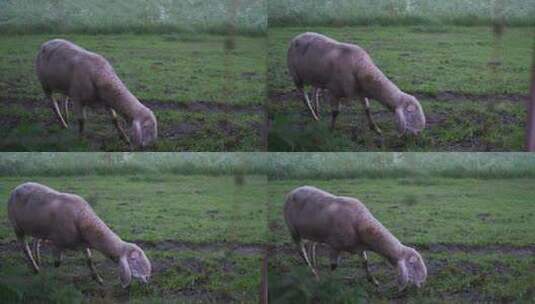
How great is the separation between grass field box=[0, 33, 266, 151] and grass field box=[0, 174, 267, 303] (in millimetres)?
249

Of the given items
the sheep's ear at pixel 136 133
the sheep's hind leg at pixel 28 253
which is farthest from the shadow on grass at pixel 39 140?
the sheep's hind leg at pixel 28 253

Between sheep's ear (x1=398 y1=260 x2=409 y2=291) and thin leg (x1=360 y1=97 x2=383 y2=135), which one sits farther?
thin leg (x1=360 y1=97 x2=383 y2=135)

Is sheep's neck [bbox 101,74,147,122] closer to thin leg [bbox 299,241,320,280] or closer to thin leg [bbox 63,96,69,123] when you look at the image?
thin leg [bbox 63,96,69,123]

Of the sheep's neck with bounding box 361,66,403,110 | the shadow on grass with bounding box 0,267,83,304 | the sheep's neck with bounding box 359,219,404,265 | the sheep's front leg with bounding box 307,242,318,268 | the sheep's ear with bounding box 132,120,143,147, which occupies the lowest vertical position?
the shadow on grass with bounding box 0,267,83,304

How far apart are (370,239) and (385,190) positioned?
0.37 meters

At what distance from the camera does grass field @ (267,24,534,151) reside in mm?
9719

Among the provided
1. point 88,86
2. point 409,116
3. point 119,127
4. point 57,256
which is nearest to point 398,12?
point 409,116

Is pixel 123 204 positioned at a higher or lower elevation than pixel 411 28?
lower

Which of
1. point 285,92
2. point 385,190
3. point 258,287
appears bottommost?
point 258,287

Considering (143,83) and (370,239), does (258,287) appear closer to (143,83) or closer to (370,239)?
(370,239)

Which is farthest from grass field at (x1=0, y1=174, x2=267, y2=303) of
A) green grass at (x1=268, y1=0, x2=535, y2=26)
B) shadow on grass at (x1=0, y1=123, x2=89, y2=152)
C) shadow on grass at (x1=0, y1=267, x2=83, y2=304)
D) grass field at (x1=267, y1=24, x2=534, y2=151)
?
green grass at (x1=268, y1=0, x2=535, y2=26)

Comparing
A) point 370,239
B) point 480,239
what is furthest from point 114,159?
point 480,239

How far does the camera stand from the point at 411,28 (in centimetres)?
979

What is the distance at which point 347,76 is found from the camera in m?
9.66
